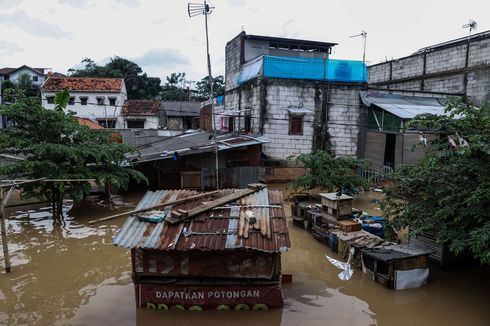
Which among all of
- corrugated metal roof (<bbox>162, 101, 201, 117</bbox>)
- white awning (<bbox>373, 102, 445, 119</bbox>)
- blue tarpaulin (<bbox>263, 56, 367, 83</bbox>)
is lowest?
white awning (<bbox>373, 102, 445, 119</bbox>)

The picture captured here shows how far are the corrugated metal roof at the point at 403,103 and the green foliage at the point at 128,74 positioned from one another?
39159 millimetres

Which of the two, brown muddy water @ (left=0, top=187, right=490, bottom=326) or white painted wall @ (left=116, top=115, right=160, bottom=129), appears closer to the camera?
brown muddy water @ (left=0, top=187, right=490, bottom=326)

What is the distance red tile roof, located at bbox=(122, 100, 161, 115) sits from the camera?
4181cm

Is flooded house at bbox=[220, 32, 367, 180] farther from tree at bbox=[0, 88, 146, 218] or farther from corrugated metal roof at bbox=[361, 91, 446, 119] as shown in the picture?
tree at bbox=[0, 88, 146, 218]

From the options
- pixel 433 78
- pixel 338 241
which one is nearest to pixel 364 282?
pixel 338 241

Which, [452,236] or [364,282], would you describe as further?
[364,282]

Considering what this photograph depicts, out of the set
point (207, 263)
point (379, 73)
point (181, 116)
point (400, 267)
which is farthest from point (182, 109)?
point (207, 263)

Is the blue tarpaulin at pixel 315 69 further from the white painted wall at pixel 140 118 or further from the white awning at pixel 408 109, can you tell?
the white painted wall at pixel 140 118

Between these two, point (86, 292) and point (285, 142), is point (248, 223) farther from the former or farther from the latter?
point (285, 142)

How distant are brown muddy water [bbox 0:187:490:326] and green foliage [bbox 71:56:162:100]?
4366 cm

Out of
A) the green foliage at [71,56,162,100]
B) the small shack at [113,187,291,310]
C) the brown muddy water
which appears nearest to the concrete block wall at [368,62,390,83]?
the brown muddy water

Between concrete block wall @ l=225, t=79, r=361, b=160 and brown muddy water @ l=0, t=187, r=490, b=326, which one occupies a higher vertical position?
concrete block wall @ l=225, t=79, r=361, b=160

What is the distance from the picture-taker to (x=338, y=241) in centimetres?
1108

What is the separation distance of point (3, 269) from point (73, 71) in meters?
50.7
